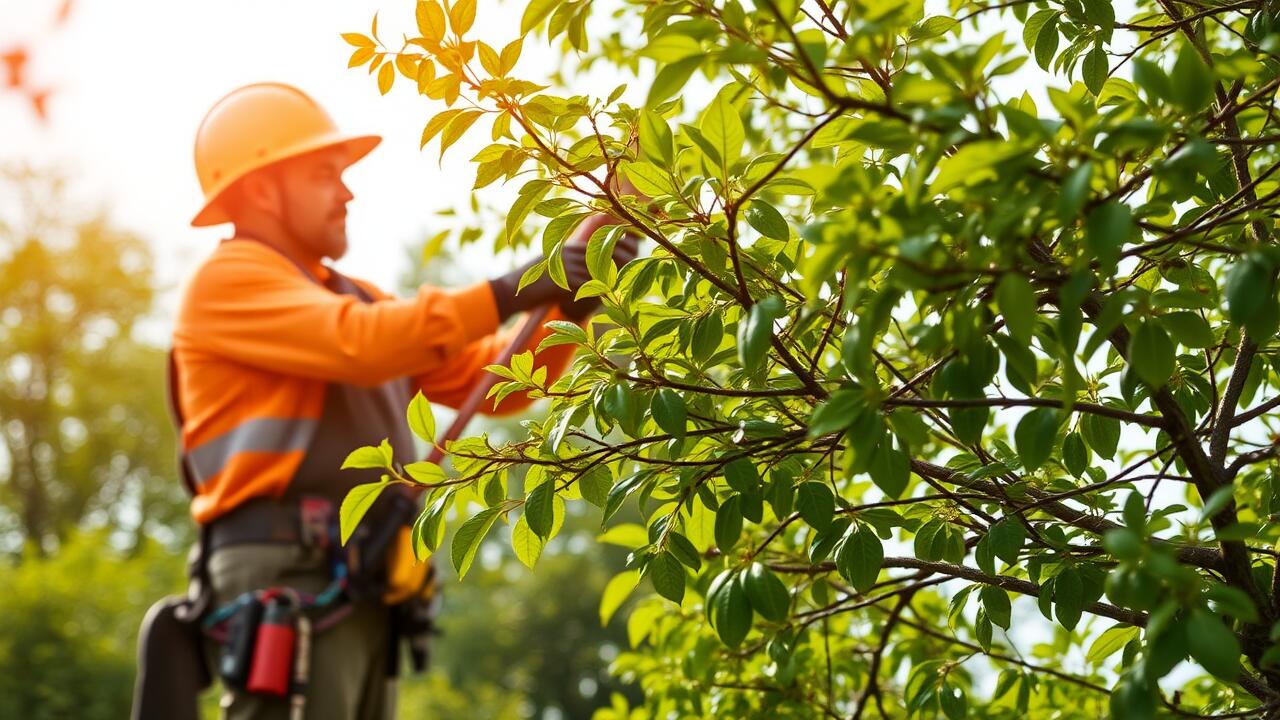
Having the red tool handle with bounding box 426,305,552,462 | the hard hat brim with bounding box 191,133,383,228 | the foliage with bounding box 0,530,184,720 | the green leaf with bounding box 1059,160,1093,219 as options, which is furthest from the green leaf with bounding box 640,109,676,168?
the foliage with bounding box 0,530,184,720

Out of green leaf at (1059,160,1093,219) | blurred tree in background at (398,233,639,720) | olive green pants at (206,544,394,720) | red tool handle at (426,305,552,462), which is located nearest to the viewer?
green leaf at (1059,160,1093,219)

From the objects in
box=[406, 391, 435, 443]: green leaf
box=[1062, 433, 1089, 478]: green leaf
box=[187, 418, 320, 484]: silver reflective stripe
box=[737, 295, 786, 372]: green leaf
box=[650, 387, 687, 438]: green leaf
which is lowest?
box=[187, 418, 320, 484]: silver reflective stripe

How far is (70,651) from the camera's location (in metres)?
11.2

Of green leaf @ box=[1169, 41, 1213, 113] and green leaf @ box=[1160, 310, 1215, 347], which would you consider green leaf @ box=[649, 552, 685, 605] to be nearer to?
green leaf @ box=[1160, 310, 1215, 347]

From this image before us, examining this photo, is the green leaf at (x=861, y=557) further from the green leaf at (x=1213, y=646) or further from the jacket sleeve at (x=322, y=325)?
the jacket sleeve at (x=322, y=325)

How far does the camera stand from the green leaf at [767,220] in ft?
3.70

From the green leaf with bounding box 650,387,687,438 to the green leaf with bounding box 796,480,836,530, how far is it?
14 cm

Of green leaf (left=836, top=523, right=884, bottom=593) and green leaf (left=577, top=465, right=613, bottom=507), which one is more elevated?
green leaf (left=836, top=523, right=884, bottom=593)

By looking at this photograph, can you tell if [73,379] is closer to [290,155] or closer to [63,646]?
[63,646]

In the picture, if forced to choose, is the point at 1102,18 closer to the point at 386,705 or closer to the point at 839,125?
the point at 839,125

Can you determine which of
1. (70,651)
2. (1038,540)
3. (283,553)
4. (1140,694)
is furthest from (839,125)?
(70,651)

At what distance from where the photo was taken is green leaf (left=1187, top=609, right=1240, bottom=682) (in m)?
0.78

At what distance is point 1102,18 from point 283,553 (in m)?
1.94

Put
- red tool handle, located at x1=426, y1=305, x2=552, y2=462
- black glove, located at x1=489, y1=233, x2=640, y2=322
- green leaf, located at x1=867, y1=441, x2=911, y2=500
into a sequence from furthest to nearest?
1. red tool handle, located at x1=426, y1=305, x2=552, y2=462
2. black glove, located at x1=489, y1=233, x2=640, y2=322
3. green leaf, located at x1=867, y1=441, x2=911, y2=500
